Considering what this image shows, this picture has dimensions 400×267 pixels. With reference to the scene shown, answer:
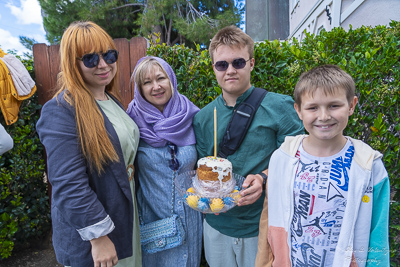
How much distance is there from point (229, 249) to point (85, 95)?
1.46 metres

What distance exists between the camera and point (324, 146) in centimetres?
149

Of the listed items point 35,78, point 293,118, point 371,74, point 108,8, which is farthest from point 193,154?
point 108,8

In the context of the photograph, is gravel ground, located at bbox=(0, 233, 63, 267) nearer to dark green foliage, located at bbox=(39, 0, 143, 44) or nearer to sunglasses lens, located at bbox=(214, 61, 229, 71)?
sunglasses lens, located at bbox=(214, 61, 229, 71)

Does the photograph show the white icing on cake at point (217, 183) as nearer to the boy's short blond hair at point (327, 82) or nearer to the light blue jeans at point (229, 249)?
the light blue jeans at point (229, 249)

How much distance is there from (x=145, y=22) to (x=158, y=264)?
7308mm

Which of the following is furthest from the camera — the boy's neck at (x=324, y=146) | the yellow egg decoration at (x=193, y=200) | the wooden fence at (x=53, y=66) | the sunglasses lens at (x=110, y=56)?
the wooden fence at (x=53, y=66)

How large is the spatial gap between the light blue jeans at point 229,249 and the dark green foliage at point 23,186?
101 inches

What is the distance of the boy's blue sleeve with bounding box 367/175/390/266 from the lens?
131 cm

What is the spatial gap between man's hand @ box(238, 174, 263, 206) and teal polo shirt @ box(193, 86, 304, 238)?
15 centimetres

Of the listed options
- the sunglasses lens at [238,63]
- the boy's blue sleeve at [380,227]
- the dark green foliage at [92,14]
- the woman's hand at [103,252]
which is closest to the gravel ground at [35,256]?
the woman's hand at [103,252]

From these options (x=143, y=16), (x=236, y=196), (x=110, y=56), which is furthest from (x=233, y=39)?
(x=143, y=16)

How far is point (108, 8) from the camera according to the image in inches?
323

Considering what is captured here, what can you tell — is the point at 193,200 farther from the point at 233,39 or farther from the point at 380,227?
the point at 233,39

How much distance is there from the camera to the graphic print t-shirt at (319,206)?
139 centimetres
